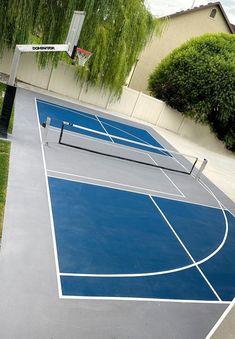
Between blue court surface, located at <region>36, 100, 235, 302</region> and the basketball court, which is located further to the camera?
blue court surface, located at <region>36, 100, 235, 302</region>

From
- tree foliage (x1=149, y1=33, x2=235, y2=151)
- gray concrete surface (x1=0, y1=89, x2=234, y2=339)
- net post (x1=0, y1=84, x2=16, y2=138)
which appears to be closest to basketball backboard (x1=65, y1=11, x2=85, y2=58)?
net post (x1=0, y1=84, x2=16, y2=138)

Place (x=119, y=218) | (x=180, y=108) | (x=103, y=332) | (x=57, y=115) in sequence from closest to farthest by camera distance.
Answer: (x=103, y=332) → (x=119, y=218) → (x=57, y=115) → (x=180, y=108)

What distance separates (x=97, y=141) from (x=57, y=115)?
128 inches

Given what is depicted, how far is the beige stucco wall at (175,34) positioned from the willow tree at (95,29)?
805 cm

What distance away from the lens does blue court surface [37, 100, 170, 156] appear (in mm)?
15414

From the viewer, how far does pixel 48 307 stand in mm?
4996

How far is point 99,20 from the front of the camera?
17266 millimetres

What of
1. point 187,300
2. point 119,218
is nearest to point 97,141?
point 119,218

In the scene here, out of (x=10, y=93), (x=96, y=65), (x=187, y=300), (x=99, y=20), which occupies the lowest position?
(x=187, y=300)

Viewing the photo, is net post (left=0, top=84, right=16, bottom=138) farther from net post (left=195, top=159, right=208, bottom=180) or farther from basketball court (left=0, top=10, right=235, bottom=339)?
net post (left=195, top=159, right=208, bottom=180)

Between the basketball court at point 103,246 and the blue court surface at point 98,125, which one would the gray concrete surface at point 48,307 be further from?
the blue court surface at point 98,125

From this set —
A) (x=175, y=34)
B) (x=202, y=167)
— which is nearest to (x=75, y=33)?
(x=202, y=167)

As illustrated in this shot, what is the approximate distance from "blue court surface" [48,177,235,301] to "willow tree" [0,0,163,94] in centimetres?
1062

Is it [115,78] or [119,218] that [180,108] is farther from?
[119,218]
